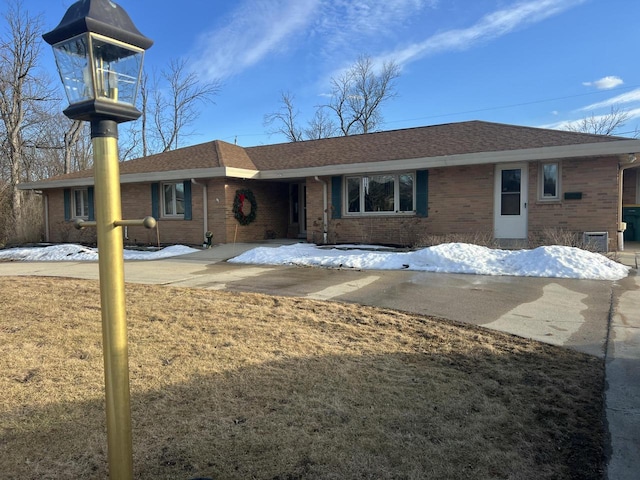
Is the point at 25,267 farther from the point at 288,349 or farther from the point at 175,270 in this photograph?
the point at 288,349

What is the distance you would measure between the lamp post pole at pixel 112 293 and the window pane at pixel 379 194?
1326 cm

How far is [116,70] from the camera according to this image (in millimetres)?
2238

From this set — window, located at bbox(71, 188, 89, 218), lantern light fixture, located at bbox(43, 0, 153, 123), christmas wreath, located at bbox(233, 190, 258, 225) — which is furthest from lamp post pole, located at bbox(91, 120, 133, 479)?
window, located at bbox(71, 188, 89, 218)

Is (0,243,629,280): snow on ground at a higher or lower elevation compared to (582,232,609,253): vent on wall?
lower

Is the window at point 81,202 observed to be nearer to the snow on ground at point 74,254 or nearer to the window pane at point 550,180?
the snow on ground at point 74,254

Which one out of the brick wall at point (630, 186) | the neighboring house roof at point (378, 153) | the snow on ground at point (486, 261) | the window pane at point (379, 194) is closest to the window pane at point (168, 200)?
the neighboring house roof at point (378, 153)

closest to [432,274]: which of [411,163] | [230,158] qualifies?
[411,163]

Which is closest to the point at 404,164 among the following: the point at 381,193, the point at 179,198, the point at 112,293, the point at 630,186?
the point at 381,193

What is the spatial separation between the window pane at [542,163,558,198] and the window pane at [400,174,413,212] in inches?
154

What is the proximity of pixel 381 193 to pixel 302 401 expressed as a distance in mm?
12187

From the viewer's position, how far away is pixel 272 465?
272cm

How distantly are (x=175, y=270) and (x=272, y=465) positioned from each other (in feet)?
30.3

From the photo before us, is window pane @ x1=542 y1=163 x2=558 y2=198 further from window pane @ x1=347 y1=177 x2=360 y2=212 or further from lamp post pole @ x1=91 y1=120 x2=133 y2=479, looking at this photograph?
lamp post pole @ x1=91 y1=120 x2=133 y2=479

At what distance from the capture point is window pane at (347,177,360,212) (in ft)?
51.0
